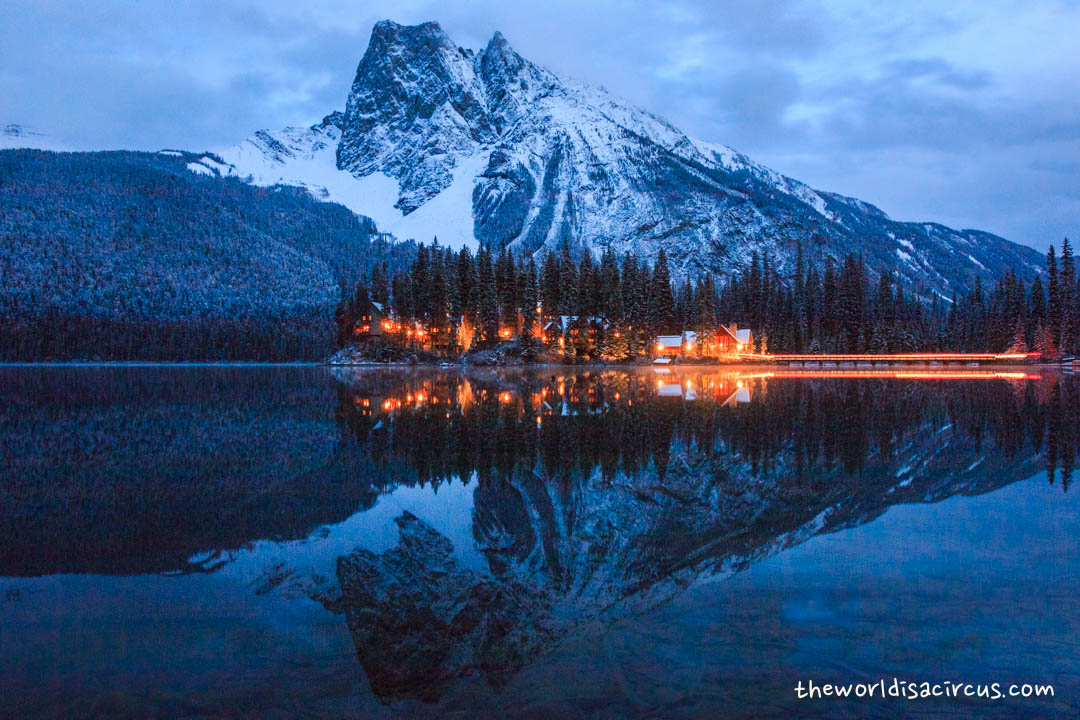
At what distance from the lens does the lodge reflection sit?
8.35 meters

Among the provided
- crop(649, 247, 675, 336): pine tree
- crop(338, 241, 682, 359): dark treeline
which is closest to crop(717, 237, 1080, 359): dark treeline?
crop(649, 247, 675, 336): pine tree

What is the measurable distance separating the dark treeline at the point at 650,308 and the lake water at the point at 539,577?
94.1 metres

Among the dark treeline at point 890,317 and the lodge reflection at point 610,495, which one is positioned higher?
the dark treeline at point 890,317

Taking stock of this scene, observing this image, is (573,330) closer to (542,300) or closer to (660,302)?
(542,300)

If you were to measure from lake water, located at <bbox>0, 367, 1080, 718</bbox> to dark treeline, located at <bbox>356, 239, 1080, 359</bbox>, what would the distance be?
94147mm

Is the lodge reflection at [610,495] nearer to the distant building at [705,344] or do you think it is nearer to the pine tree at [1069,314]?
the distant building at [705,344]

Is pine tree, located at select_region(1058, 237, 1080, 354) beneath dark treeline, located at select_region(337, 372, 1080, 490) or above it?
above

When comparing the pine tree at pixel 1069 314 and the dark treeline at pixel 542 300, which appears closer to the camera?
the pine tree at pixel 1069 314

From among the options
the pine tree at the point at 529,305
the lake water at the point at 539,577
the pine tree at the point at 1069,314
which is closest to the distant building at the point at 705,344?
the pine tree at the point at 529,305

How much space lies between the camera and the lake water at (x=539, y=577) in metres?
6.75

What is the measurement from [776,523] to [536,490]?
17.9 feet

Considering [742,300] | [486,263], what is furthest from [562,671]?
[742,300]

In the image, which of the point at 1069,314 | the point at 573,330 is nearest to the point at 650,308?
the point at 573,330

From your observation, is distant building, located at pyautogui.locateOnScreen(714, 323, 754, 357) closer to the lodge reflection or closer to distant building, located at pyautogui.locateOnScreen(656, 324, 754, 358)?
distant building, located at pyautogui.locateOnScreen(656, 324, 754, 358)
